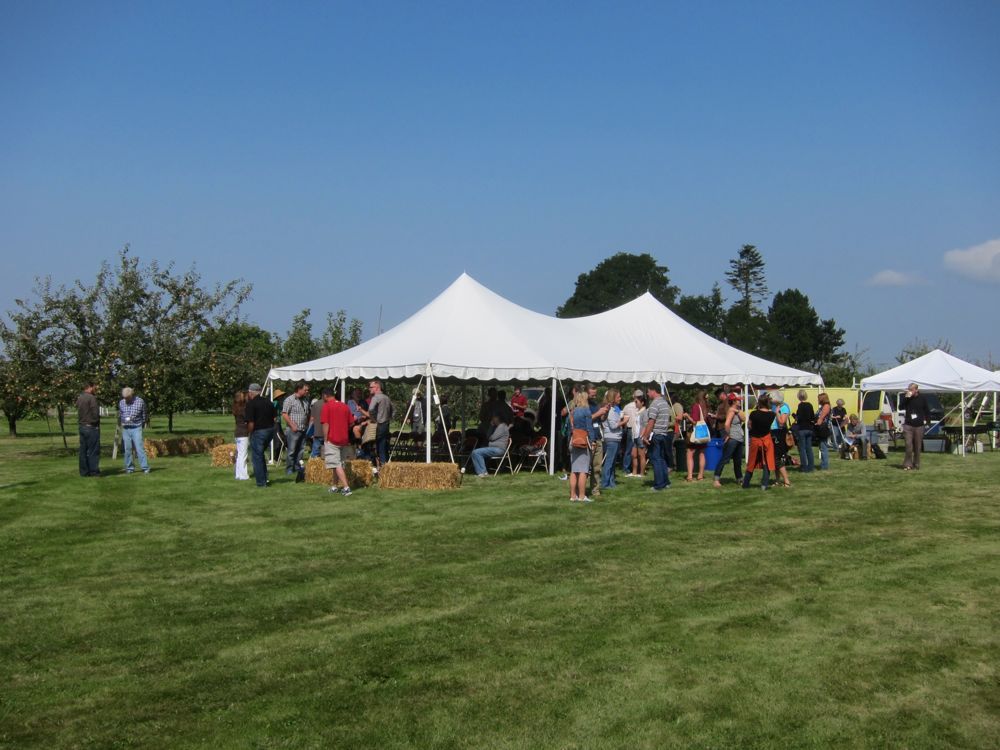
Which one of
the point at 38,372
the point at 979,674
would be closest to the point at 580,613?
the point at 979,674

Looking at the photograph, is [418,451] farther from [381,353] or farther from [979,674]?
[979,674]

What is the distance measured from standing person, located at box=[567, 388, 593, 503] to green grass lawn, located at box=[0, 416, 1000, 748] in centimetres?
96

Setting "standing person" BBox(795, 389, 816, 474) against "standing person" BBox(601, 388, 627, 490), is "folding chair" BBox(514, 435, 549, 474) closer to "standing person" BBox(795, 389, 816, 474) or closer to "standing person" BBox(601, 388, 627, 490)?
"standing person" BBox(601, 388, 627, 490)

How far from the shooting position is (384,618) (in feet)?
21.2

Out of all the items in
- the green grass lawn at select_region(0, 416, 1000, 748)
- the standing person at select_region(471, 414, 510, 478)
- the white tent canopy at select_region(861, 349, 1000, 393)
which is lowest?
the green grass lawn at select_region(0, 416, 1000, 748)

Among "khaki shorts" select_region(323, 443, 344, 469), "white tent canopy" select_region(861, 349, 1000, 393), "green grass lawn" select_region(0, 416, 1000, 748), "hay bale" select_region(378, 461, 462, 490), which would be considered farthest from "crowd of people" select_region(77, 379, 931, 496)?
"white tent canopy" select_region(861, 349, 1000, 393)

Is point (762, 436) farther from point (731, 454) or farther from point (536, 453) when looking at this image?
point (536, 453)

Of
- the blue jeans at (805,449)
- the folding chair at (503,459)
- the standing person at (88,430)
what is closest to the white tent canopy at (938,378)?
the blue jeans at (805,449)

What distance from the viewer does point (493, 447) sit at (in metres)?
15.9

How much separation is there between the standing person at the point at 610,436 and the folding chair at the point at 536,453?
248cm

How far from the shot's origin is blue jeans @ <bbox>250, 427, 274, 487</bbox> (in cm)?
1423

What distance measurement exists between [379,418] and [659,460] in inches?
196

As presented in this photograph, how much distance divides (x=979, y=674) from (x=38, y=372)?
20.7 m

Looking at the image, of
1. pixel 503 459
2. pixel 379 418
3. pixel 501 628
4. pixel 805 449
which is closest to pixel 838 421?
pixel 805 449
